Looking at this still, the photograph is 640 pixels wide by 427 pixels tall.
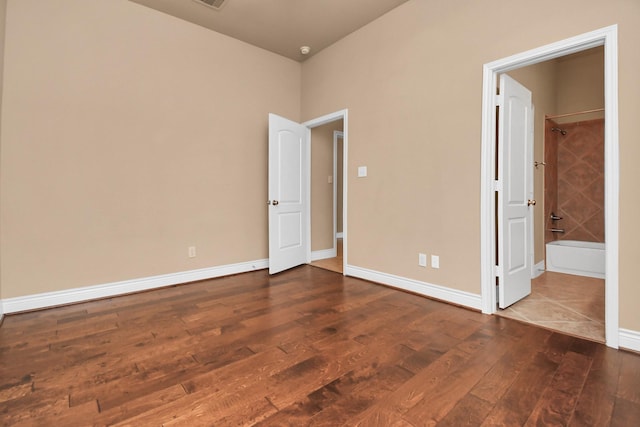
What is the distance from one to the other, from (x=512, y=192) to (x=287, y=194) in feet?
8.33

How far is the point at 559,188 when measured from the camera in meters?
4.56

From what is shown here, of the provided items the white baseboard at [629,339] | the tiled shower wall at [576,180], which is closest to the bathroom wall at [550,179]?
the tiled shower wall at [576,180]

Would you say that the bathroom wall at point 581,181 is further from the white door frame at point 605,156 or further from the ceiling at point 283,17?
the ceiling at point 283,17

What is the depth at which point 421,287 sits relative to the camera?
2986 mm

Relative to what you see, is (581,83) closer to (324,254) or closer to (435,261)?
(435,261)

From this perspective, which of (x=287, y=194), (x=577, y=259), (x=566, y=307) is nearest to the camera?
(x=566, y=307)

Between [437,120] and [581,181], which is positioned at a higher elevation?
[437,120]

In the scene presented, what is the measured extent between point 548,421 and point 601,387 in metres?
0.50

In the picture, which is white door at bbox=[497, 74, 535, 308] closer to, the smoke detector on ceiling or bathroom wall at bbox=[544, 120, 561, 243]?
bathroom wall at bbox=[544, 120, 561, 243]

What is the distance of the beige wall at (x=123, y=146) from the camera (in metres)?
2.59

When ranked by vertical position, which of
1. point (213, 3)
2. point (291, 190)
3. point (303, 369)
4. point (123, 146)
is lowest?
point (303, 369)

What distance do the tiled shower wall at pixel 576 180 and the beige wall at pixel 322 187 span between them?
9.95 ft

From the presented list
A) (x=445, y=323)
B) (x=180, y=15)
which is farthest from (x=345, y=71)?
(x=445, y=323)

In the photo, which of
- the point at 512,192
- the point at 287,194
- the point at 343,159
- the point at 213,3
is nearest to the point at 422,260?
the point at 512,192
